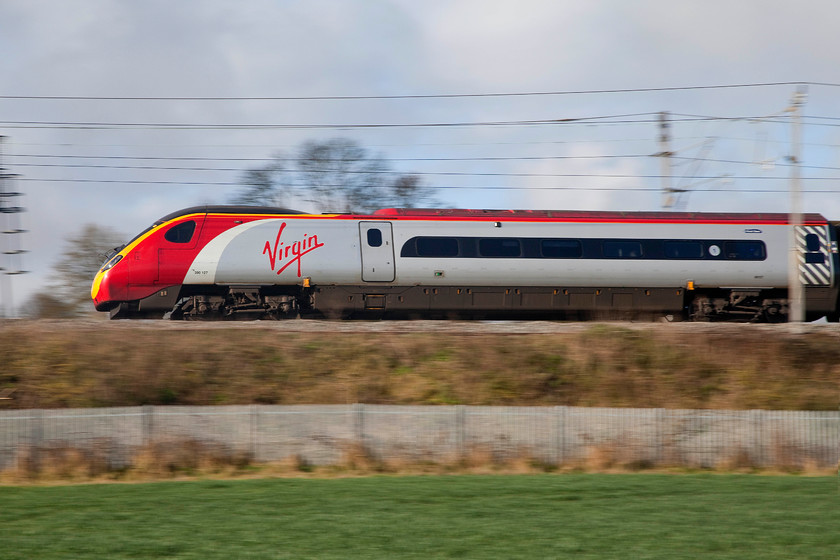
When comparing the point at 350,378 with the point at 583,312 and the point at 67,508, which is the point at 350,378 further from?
the point at 583,312

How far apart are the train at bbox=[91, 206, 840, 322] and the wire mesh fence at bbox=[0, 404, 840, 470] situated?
305 inches

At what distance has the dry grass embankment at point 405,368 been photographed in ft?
55.5

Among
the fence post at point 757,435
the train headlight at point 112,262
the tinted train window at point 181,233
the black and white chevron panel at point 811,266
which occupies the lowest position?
the fence post at point 757,435

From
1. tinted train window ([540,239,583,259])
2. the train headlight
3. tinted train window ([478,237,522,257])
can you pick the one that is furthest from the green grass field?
tinted train window ([540,239,583,259])

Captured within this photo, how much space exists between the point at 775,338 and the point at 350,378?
1075 cm

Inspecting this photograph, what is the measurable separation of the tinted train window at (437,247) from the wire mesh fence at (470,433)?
334 inches

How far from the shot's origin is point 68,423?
47.6ft

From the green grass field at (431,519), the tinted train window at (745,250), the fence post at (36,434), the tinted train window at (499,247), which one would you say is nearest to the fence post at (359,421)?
the green grass field at (431,519)

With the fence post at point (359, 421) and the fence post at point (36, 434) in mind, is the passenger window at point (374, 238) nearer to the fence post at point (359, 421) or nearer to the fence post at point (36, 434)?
the fence post at point (359, 421)

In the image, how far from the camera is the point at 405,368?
1789 cm

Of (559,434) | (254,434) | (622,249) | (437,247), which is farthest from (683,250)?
(254,434)

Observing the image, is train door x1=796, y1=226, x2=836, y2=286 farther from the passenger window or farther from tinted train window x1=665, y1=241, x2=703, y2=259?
the passenger window

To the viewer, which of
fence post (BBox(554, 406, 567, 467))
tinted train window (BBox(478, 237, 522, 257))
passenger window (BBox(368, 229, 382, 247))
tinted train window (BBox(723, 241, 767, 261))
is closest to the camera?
fence post (BBox(554, 406, 567, 467))

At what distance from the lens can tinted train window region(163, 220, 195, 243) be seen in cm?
2194
